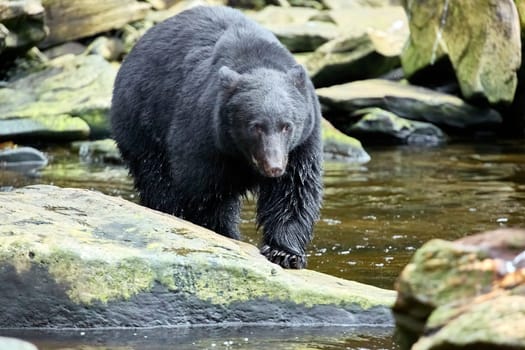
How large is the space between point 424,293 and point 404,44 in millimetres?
14667

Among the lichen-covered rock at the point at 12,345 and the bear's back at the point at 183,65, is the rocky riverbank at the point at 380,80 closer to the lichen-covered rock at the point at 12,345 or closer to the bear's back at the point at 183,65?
the bear's back at the point at 183,65

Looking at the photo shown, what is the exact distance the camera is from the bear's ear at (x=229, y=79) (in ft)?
22.8

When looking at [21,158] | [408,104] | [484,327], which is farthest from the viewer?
[408,104]

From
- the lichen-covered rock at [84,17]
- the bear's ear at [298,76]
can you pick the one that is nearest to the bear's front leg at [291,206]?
the bear's ear at [298,76]

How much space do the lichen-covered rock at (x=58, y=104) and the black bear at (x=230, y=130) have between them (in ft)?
22.9

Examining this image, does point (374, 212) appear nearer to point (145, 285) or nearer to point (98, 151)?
point (145, 285)

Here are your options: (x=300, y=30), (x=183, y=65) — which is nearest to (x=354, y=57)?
(x=300, y=30)

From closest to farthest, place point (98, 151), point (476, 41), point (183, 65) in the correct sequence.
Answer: point (183, 65), point (98, 151), point (476, 41)

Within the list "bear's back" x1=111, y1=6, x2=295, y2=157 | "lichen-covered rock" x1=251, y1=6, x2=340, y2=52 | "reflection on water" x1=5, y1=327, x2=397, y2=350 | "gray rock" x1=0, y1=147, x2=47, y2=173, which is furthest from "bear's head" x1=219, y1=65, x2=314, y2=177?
"lichen-covered rock" x1=251, y1=6, x2=340, y2=52

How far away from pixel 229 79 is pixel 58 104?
9143 millimetres

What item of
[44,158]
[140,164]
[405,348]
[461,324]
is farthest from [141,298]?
[44,158]

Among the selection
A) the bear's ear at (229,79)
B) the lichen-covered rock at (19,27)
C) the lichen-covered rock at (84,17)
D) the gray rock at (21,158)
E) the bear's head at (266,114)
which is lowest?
the lichen-covered rock at (84,17)

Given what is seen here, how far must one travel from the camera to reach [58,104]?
1566cm

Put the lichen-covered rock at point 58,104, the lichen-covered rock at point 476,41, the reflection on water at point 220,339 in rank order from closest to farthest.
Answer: the reflection on water at point 220,339
the lichen-covered rock at point 58,104
the lichen-covered rock at point 476,41
